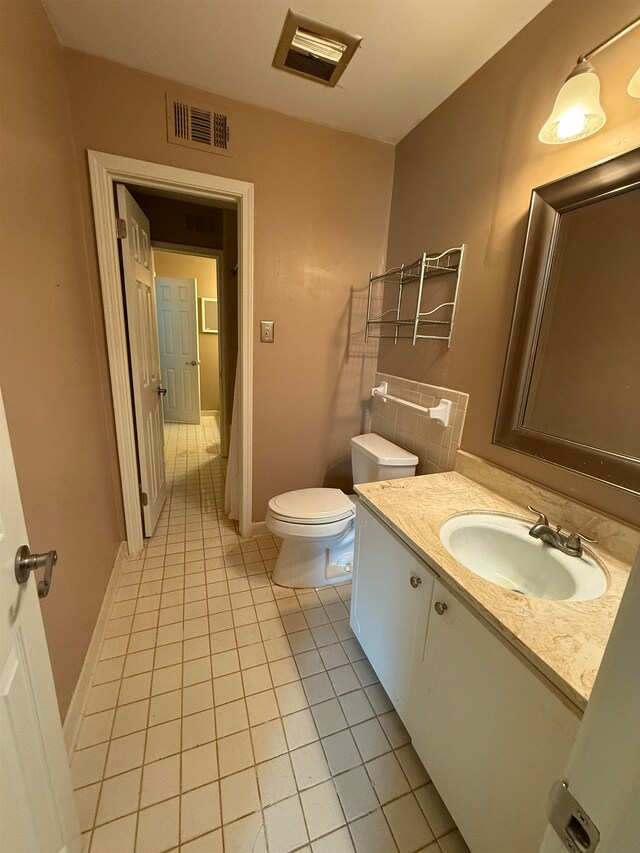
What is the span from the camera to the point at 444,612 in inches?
34.8

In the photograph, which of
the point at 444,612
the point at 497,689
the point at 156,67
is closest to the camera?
the point at 497,689

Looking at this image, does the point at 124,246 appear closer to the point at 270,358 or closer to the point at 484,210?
the point at 270,358

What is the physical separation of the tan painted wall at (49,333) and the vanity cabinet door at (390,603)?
101cm

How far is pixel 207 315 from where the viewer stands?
489 cm

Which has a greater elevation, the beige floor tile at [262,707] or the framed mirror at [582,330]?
the framed mirror at [582,330]

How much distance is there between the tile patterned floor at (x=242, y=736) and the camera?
3.09 feet

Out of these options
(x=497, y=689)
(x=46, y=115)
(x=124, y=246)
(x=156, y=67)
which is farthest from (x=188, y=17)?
(x=497, y=689)

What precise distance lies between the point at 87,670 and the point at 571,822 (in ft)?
5.10

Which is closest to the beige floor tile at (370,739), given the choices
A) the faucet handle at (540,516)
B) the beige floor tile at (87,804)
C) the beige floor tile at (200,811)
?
the beige floor tile at (200,811)

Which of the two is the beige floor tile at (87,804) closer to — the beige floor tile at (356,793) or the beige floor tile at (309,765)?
the beige floor tile at (309,765)

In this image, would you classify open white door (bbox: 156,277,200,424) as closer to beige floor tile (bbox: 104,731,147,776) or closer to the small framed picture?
the small framed picture

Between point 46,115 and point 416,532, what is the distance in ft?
6.27

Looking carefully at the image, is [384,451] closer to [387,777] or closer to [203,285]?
[387,777]

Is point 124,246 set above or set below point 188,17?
below
